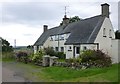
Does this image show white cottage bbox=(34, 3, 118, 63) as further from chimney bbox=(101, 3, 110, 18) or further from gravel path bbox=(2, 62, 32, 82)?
gravel path bbox=(2, 62, 32, 82)

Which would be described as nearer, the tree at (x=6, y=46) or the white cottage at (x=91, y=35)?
the white cottage at (x=91, y=35)

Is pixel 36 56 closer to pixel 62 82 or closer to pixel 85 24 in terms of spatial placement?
pixel 85 24

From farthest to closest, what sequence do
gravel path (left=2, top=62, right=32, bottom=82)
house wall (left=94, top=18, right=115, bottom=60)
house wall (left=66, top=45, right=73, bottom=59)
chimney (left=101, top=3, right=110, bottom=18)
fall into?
house wall (left=66, top=45, right=73, bottom=59)
chimney (left=101, top=3, right=110, bottom=18)
house wall (left=94, top=18, right=115, bottom=60)
gravel path (left=2, top=62, right=32, bottom=82)

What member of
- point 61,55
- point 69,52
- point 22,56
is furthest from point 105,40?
point 22,56

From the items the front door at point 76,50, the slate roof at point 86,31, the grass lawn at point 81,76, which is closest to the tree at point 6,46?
the slate roof at point 86,31

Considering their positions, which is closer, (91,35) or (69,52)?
(91,35)

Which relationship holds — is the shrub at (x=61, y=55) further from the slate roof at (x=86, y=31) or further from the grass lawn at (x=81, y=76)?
the grass lawn at (x=81, y=76)

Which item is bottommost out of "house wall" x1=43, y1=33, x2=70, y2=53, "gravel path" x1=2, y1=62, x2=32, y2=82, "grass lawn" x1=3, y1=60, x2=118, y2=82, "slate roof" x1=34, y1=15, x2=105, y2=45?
"gravel path" x1=2, y1=62, x2=32, y2=82

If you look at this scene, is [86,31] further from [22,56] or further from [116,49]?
[22,56]

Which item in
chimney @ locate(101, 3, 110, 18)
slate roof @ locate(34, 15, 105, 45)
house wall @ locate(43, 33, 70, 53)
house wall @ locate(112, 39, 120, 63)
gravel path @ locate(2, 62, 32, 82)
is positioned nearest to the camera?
gravel path @ locate(2, 62, 32, 82)

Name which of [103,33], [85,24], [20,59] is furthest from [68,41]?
[20,59]

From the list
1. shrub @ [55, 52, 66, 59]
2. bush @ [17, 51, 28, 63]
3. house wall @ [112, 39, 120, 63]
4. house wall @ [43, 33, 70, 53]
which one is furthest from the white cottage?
bush @ [17, 51, 28, 63]

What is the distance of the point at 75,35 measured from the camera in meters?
32.9

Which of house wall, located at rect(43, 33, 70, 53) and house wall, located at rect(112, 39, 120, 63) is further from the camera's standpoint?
house wall, located at rect(43, 33, 70, 53)
